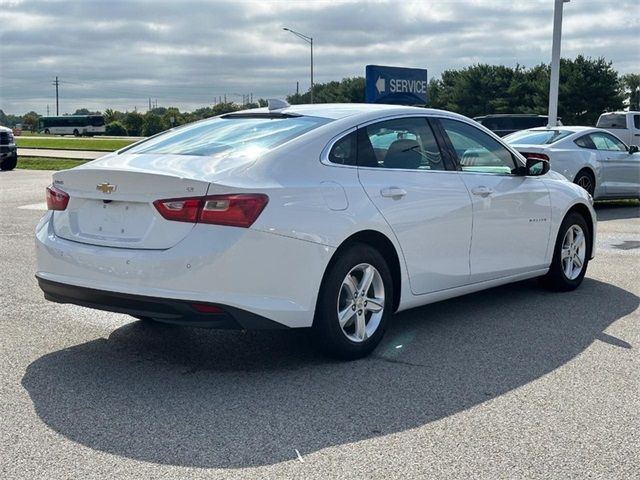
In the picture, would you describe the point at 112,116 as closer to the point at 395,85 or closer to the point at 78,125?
the point at 78,125

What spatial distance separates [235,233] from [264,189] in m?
0.32

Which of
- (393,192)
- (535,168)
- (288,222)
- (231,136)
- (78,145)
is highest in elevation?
(231,136)

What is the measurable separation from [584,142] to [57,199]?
11.1 metres

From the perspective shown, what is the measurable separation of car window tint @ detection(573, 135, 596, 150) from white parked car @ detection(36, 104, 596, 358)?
8282 millimetres

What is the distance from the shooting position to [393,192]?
5.41m

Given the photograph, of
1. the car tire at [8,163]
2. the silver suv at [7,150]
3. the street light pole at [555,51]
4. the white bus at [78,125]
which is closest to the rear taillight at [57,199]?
the street light pole at [555,51]

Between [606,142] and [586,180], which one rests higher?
[606,142]

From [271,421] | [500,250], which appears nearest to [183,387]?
[271,421]

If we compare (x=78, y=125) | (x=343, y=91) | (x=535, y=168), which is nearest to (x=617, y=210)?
(x=535, y=168)

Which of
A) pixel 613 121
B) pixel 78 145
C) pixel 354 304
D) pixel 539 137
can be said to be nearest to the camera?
pixel 354 304

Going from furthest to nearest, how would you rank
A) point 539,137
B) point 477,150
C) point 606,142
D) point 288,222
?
point 606,142
point 539,137
point 477,150
point 288,222

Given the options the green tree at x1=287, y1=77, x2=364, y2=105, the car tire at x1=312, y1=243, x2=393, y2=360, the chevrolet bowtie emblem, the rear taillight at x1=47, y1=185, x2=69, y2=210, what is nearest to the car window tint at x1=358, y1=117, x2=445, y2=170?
the car tire at x1=312, y1=243, x2=393, y2=360

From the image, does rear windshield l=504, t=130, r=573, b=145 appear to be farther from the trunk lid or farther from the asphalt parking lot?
the trunk lid

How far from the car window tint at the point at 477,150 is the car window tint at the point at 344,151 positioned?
1095 millimetres
